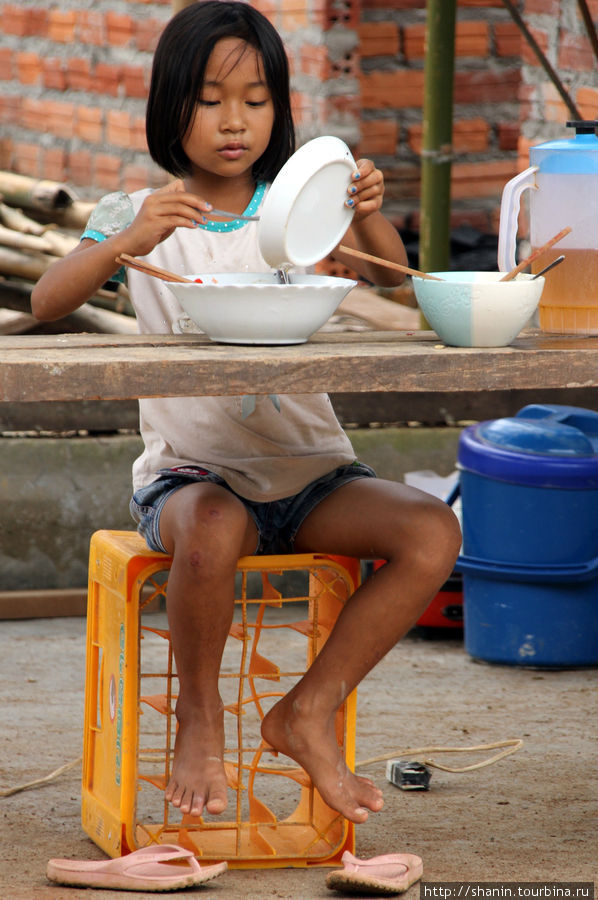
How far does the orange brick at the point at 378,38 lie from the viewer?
4.48 metres

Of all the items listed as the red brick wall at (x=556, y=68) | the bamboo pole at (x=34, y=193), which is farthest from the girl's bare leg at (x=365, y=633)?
the bamboo pole at (x=34, y=193)

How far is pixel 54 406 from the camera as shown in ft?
13.1

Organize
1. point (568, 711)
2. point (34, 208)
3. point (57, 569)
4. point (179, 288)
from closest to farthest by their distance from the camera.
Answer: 1. point (179, 288)
2. point (568, 711)
3. point (57, 569)
4. point (34, 208)

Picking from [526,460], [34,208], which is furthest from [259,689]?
[34,208]

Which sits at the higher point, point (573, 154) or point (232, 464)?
point (573, 154)

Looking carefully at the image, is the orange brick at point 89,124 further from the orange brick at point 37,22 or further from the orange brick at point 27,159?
the orange brick at point 37,22

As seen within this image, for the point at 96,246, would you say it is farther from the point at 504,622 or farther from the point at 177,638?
the point at 504,622

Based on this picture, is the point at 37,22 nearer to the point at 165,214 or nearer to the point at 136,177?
the point at 136,177

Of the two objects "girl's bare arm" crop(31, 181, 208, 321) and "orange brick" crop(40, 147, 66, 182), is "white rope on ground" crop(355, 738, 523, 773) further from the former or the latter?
"orange brick" crop(40, 147, 66, 182)

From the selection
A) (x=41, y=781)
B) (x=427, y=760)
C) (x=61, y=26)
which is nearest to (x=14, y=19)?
(x=61, y=26)

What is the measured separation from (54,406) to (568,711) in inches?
67.8

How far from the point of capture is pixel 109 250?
6.81ft

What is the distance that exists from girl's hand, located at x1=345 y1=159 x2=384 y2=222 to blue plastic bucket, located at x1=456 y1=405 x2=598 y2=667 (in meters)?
1.37

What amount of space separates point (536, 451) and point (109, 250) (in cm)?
162
